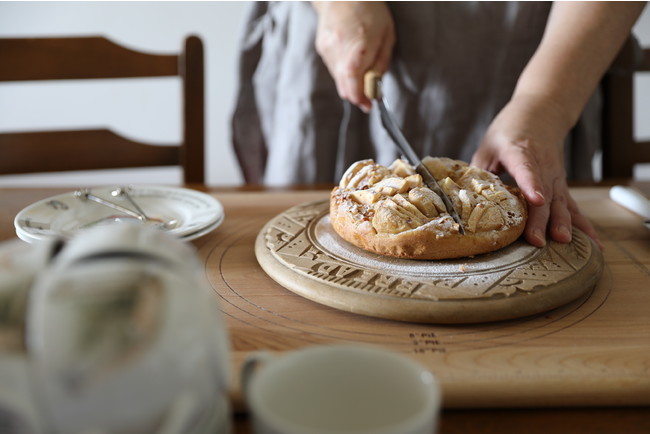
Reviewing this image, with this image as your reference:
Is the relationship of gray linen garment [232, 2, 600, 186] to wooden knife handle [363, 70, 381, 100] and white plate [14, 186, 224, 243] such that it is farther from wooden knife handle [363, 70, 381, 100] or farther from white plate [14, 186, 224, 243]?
white plate [14, 186, 224, 243]

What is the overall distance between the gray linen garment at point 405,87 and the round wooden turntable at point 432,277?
26.3 inches

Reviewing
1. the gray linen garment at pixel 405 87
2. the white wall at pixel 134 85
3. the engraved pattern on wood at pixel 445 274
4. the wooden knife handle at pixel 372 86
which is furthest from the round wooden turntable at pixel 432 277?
Answer: the white wall at pixel 134 85

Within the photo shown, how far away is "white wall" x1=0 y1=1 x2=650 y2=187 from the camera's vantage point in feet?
10.7

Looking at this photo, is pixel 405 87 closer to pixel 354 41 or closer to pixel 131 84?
pixel 354 41

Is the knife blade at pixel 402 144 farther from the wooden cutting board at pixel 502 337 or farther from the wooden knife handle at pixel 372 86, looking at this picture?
the wooden cutting board at pixel 502 337

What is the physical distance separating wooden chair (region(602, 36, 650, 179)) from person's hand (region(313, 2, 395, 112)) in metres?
0.56

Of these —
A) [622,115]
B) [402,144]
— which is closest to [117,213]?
[402,144]

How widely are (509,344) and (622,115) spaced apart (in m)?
1.11

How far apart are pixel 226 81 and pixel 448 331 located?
296 centimetres

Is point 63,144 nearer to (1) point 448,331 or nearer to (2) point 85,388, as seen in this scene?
(1) point 448,331

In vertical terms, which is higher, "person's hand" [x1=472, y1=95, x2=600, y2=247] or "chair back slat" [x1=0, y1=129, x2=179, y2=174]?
"person's hand" [x1=472, y1=95, x2=600, y2=247]

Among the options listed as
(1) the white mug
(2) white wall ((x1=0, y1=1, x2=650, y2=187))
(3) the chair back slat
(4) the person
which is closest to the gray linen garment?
(4) the person

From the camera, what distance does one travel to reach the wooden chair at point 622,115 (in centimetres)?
151

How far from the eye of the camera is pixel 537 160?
3.38 feet
